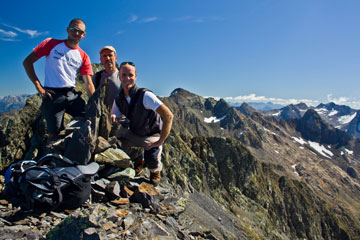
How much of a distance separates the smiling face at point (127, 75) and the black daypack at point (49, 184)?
10.2ft

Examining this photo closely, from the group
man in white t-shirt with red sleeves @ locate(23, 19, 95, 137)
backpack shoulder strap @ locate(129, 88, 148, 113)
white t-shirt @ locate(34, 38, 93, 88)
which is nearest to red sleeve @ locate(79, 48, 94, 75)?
man in white t-shirt with red sleeves @ locate(23, 19, 95, 137)

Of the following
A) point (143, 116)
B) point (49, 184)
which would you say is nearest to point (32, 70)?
point (143, 116)

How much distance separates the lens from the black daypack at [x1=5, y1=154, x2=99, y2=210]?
222 inches

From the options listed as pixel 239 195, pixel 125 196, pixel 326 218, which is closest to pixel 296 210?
pixel 326 218

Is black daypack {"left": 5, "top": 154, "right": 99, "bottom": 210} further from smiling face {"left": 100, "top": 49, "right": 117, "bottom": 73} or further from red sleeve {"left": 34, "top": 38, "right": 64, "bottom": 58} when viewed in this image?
smiling face {"left": 100, "top": 49, "right": 117, "bottom": 73}

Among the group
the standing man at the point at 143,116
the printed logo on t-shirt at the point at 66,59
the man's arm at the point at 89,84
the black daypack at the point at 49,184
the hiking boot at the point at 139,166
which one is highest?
the printed logo on t-shirt at the point at 66,59

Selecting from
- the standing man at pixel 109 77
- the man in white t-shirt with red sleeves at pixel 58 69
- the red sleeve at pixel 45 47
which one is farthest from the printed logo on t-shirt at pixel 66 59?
the standing man at pixel 109 77

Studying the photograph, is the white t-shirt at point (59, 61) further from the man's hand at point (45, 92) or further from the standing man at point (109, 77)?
the standing man at point (109, 77)

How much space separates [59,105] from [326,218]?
132 m

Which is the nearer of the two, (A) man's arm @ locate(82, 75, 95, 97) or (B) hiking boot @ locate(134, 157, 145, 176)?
(A) man's arm @ locate(82, 75, 95, 97)

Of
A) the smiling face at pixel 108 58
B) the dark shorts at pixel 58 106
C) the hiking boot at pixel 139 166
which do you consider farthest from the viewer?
Result: the hiking boot at pixel 139 166

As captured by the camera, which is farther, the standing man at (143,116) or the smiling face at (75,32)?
the smiling face at (75,32)

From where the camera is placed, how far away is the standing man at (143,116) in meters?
7.54

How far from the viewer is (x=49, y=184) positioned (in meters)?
5.71
